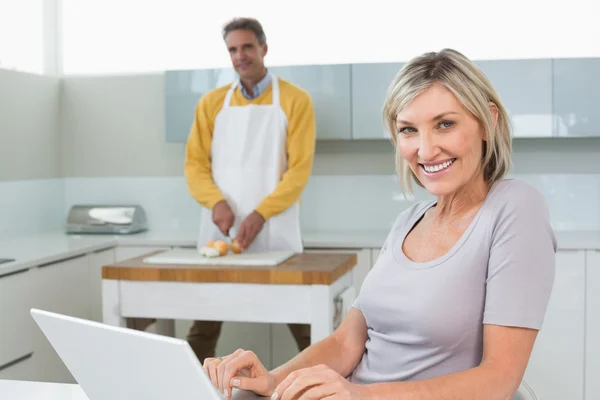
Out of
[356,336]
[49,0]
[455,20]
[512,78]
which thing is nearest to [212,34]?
[49,0]

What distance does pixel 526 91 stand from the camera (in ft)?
11.8

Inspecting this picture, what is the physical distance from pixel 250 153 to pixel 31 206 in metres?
1.46

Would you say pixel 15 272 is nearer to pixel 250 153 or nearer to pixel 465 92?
pixel 250 153

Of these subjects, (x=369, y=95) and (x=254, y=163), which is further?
(x=369, y=95)

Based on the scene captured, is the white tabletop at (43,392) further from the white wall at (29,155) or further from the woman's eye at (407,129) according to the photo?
the white wall at (29,155)

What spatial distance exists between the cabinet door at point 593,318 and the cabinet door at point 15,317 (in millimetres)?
2360

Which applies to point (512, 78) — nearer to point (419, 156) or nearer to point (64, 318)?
point (419, 156)

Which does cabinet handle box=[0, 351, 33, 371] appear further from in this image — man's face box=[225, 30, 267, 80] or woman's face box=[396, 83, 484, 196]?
woman's face box=[396, 83, 484, 196]

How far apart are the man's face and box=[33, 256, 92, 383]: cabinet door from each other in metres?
1.16

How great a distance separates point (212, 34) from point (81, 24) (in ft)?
2.71

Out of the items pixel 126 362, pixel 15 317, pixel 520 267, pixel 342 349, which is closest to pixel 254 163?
pixel 15 317

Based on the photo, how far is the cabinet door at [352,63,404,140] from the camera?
12.2 feet

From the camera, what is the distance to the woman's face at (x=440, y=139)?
4.28ft

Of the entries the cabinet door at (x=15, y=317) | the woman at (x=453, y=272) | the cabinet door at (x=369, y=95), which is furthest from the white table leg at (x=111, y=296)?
the cabinet door at (x=369, y=95)
